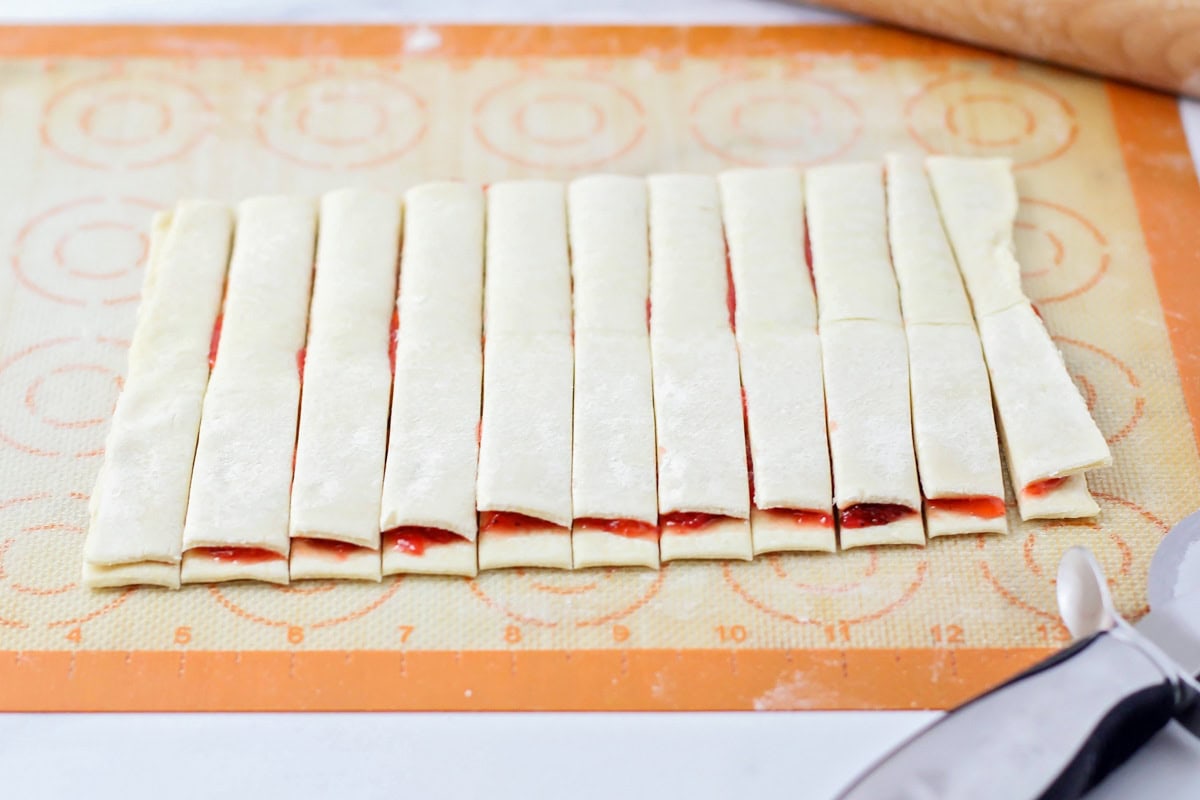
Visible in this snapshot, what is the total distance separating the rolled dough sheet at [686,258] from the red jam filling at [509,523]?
0.31m

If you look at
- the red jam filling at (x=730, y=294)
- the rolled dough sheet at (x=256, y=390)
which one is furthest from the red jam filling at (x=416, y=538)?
the red jam filling at (x=730, y=294)

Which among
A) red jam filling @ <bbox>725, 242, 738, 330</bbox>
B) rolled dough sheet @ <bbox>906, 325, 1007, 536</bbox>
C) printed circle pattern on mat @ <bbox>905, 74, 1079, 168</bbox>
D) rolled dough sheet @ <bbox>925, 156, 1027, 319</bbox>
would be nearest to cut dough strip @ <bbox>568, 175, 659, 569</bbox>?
red jam filling @ <bbox>725, 242, 738, 330</bbox>

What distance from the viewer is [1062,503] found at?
1623 mm

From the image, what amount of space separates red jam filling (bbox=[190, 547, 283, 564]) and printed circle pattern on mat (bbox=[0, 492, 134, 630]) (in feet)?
0.37

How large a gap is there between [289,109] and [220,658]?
1.03 m

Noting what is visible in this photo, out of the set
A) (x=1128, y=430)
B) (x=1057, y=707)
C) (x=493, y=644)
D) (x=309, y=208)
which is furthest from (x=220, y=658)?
(x=1128, y=430)

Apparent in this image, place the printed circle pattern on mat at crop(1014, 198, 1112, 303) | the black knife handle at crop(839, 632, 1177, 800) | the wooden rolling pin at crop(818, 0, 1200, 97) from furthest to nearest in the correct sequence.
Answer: the wooden rolling pin at crop(818, 0, 1200, 97) → the printed circle pattern on mat at crop(1014, 198, 1112, 303) → the black knife handle at crop(839, 632, 1177, 800)

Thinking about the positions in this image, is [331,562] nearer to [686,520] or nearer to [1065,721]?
[686,520]

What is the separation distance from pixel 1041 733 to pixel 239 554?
0.96m

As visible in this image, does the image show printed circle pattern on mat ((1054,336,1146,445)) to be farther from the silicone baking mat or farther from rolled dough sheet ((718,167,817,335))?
rolled dough sheet ((718,167,817,335))

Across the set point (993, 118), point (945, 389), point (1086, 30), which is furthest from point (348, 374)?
point (1086, 30)

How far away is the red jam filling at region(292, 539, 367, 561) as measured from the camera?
62.3 inches

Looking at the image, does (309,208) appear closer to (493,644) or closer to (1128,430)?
(493,644)

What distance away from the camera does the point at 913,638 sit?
5.06 ft
